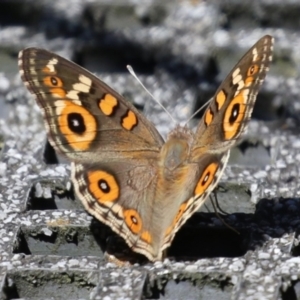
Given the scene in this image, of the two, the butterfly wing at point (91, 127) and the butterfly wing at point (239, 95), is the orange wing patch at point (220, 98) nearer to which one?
the butterfly wing at point (239, 95)

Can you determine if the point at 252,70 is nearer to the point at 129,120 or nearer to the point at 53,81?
the point at 129,120

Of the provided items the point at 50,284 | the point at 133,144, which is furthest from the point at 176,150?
the point at 50,284

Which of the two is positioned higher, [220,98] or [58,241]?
[220,98]

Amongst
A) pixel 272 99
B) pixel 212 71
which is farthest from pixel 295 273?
pixel 212 71

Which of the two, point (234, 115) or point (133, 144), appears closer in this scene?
point (234, 115)

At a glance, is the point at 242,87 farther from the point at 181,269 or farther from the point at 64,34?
the point at 64,34

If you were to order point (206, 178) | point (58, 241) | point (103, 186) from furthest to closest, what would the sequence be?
point (58, 241) → point (103, 186) → point (206, 178)
